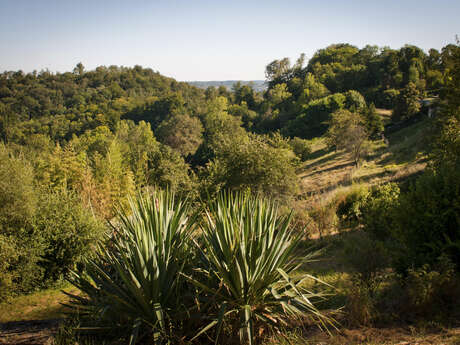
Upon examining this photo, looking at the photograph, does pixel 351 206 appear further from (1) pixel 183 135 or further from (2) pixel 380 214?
(1) pixel 183 135

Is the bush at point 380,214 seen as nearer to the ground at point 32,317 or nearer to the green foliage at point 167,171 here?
the ground at point 32,317

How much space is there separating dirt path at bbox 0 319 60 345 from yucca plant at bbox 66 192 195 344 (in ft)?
2.39

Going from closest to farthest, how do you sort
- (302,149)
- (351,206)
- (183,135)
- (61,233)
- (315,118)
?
(61,233) → (351,206) → (302,149) → (315,118) → (183,135)

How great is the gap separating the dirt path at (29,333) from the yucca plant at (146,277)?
0.73 m

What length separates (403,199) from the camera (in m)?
5.26

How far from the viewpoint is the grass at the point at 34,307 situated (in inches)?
318

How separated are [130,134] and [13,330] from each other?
189ft

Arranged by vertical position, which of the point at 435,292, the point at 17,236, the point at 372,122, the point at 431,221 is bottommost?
the point at 17,236

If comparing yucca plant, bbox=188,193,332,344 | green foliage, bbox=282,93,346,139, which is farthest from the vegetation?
green foliage, bbox=282,93,346,139

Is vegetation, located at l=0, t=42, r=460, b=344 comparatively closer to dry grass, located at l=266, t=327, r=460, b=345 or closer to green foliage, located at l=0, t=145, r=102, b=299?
green foliage, located at l=0, t=145, r=102, b=299

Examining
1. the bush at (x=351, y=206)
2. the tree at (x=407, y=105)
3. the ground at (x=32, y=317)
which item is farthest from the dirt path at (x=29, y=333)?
the tree at (x=407, y=105)

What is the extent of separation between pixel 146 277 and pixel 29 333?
94.2 inches

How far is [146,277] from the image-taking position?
3455mm

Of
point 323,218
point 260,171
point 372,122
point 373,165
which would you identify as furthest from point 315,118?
point 323,218
